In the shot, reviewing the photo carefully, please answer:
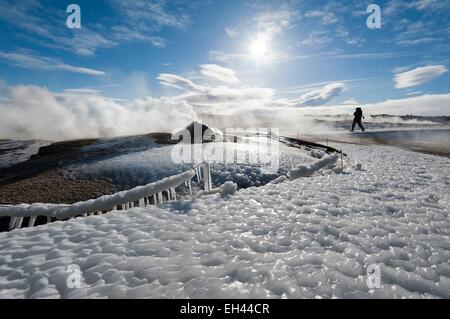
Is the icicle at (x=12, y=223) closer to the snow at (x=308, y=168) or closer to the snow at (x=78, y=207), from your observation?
the snow at (x=78, y=207)

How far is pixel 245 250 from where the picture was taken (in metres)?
5.49

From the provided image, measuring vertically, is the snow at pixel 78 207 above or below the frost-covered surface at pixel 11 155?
below

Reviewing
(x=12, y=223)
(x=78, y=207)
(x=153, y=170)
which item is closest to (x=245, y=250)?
(x=78, y=207)

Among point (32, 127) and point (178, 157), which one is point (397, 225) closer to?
point (178, 157)

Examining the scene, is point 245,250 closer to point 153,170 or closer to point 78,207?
point 78,207

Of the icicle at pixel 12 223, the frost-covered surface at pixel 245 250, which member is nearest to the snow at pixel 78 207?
the icicle at pixel 12 223

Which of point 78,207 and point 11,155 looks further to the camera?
point 11,155

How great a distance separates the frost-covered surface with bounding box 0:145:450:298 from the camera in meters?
4.33

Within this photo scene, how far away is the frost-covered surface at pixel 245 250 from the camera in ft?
14.2

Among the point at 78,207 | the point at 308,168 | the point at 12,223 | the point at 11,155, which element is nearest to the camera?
the point at 12,223
